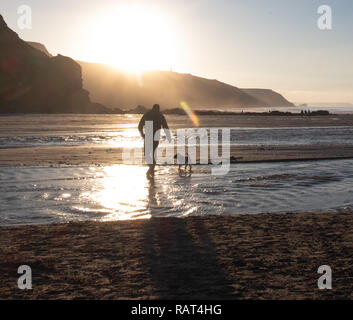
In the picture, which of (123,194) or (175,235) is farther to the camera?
(123,194)

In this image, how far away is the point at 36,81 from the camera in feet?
334

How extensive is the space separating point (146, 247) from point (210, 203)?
131 inches

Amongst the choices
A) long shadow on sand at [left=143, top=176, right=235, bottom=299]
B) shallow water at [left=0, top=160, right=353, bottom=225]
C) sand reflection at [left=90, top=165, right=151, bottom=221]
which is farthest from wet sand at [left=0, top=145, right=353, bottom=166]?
Answer: long shadow on sand at [left=143, top=176, right=235, bottom=299]

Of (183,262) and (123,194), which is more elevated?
(123,194)

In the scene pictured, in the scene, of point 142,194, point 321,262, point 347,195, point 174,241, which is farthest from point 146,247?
point 347,195

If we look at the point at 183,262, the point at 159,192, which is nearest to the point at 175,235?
the point at 183,262

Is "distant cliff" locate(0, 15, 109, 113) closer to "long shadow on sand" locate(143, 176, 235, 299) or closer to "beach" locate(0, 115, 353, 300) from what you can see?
"beach" locate(0, 115, 353, 300)

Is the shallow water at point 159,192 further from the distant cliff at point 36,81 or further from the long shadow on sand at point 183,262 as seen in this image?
the distant cliff at point 36,81

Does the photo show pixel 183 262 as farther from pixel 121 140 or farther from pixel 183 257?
pixel 121 140

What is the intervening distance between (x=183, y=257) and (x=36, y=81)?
103158 millimetres

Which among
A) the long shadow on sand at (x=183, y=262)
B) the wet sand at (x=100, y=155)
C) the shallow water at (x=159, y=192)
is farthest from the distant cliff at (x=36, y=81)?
the long shadow on sand at (x=183, y=262)

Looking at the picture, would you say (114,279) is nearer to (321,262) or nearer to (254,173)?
(321,262)

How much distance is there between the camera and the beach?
4.68 m

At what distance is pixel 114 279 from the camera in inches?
191
